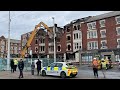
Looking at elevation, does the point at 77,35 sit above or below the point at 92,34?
above

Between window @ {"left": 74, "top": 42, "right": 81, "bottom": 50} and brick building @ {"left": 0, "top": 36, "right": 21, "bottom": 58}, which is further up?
brick building @ {"left": 0, "top": 36, "right": 21, "bottom": 58}

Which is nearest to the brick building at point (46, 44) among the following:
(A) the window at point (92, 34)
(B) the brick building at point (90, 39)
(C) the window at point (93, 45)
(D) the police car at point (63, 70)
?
(B) the brick building at point (90, 39)

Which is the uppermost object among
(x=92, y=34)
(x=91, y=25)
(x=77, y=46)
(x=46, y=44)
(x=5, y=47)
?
(x=91, y=25)

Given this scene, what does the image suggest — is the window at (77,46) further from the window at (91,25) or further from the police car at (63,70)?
the police car at (63,70)

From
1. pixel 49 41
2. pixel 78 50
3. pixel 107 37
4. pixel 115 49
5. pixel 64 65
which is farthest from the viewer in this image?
pixel 49 41

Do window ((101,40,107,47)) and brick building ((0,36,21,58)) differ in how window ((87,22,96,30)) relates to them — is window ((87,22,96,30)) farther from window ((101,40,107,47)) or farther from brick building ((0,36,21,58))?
brick building ((0,36,21,58))

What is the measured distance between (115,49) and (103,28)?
620cm

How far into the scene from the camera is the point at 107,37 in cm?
4719

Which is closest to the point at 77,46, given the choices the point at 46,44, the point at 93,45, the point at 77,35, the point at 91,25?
the point at 77,35

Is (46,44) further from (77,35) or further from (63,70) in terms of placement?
(63,70)

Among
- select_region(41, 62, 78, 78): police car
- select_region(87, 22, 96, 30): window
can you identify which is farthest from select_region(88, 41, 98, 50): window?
select_region(41, 62, 78, 78): police car

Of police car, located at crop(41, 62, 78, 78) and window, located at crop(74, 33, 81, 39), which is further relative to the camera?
window, located at crop(74, 33, 81, 39)
